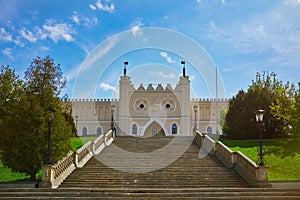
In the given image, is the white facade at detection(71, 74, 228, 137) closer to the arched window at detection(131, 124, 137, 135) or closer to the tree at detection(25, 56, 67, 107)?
the arched window at detection(131, 124, 137, 135)

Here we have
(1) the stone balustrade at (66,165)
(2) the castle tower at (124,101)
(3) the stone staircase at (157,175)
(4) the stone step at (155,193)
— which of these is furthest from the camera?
(2) the castle tower at (124,101)

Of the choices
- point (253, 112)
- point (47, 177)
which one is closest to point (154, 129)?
point (253, 112)

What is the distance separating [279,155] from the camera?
2320 centimetres

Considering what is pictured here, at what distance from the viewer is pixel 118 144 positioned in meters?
27.0

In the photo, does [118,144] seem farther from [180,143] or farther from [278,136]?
[278,136]

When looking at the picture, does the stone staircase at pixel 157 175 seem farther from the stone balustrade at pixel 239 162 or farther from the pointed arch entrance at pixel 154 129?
the pointed arch entrance at pixel 154 129

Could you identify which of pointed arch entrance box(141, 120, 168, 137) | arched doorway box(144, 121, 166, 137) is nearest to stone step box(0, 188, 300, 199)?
pointed arch entrance box(141, 120, 168, 137)

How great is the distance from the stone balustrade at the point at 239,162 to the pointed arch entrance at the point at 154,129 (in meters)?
24.7

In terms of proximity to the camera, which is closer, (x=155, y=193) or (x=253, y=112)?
(x=155, y=193)

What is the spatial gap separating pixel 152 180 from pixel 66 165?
14.8 feet

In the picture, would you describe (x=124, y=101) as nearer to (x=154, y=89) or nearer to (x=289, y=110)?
(x=154, y=89)

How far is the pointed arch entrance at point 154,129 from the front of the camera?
50625 millimetres

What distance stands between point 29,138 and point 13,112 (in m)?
1.90

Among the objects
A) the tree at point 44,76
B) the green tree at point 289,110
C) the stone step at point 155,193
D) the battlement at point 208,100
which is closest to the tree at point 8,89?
the tree at point 44,76
